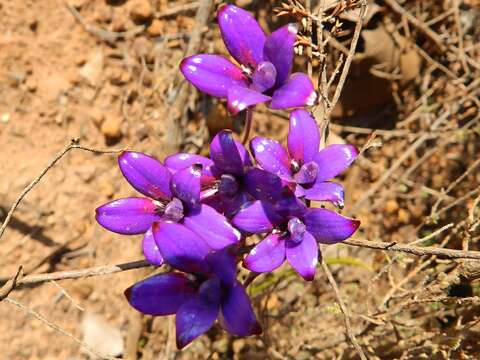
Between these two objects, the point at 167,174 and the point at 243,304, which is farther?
the point at 167,174

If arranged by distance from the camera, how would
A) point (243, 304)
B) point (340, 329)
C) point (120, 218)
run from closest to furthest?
point (243, 304) < point (120, 218) < point (340, 329)

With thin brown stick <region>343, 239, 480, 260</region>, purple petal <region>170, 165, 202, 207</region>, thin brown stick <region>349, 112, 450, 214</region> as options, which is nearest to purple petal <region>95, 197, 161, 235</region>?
purple petal <region>170, 165, 202, 207</region>

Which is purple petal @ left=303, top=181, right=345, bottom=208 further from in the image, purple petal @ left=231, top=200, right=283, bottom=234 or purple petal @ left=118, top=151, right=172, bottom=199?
purple petal @ left=118, top=151, right=172, bottom=199

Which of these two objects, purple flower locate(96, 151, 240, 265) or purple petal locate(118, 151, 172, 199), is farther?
purple petal locate(118, 151, 172, 199)

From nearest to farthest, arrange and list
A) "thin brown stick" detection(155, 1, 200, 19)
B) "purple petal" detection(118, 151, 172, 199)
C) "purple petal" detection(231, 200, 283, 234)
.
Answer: "purple petal" detection(231, 200, 283, 234) < "purple petal" detection(118, 151, 172, 199) < "thin brown stick" detection(155, 1, 200, 19)

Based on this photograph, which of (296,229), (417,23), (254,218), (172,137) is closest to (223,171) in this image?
(254,218)

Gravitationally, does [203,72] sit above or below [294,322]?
above

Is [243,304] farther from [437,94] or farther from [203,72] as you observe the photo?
[437,94]

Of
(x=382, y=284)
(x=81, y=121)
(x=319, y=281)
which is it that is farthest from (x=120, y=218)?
(x=382, y=284)
